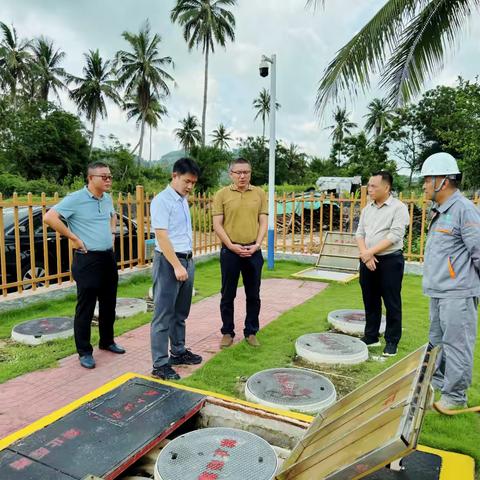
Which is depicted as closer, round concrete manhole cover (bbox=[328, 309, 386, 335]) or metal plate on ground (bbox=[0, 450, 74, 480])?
metal plate on ground (bbox=[0, 450, 74, 480])

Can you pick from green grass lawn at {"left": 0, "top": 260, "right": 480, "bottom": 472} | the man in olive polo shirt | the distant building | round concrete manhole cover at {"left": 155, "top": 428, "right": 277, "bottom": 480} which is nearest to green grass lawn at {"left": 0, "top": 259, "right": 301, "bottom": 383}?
green grass lawn at {"left": 0, "top": 260, "right": 480, "bottom": 472}

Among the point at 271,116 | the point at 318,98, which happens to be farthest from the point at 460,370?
the point at 271,116

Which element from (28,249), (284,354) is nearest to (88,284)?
(284,354)

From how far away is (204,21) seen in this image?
2911 cm

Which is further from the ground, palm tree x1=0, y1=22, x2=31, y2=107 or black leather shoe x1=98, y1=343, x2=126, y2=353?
palm tree x1=0, y1=22, x2=31, y2=107

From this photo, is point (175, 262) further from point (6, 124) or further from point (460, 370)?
point (6, 124)

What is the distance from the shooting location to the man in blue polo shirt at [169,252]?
3414mm

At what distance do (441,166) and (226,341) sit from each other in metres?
2.67

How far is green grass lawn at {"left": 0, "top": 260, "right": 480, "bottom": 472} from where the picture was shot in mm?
2842

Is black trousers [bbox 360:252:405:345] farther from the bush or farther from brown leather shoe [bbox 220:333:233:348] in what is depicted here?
the bush

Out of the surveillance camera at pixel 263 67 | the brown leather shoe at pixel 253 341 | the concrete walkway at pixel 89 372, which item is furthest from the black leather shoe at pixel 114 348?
the surveillance camera at pixel 263 67

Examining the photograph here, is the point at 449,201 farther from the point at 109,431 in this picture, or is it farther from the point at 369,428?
the point at 109,431

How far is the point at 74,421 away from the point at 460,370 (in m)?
2.50

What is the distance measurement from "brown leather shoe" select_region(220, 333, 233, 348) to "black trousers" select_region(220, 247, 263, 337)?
0.04m
